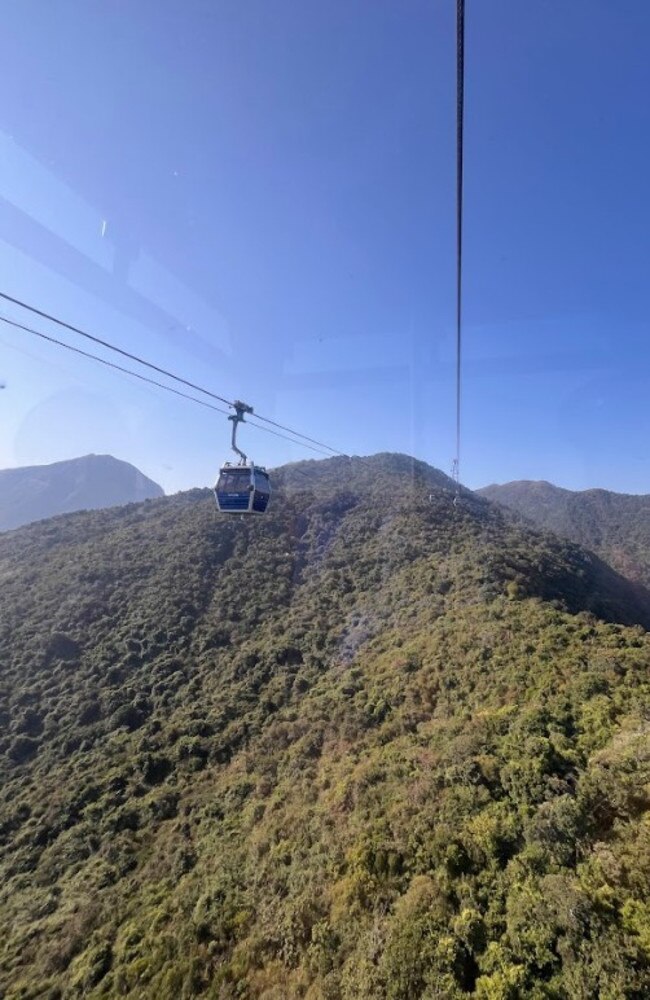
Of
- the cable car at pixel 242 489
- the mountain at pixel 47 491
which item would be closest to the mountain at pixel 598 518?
the cable car at pixel 242 489

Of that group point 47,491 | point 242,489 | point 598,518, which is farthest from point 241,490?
point 47,491

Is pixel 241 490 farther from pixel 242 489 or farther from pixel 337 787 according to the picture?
pixel 337 787

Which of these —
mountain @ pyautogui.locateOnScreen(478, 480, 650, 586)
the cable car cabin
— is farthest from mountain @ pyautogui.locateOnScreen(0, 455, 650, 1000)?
mountain @ pyautogui.locateOnScreen(478, 480, 650, 586)

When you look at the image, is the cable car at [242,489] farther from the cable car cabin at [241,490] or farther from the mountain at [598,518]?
the mountain at [598,518]

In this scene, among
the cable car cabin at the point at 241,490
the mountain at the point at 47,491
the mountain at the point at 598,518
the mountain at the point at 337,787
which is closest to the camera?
the mountain at the point at 337,787

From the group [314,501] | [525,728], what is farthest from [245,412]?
[314,501]

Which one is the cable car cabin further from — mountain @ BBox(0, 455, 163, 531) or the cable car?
mountain @ BBox(0, 455, 163, 531)
